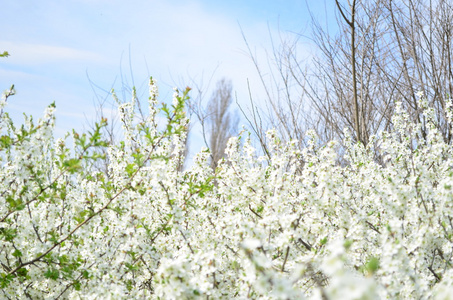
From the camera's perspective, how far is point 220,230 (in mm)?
2646

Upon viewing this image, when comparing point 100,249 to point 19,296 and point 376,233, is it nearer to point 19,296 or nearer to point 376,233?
point 19,296

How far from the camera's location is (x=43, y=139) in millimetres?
2627

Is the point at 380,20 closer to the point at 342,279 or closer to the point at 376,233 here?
the point at 376,233

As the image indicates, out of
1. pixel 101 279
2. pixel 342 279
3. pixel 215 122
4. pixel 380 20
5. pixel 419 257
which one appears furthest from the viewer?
pixel 215 122

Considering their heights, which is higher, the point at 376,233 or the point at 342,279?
the point at 376,233

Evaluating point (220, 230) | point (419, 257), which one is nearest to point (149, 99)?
point (220, 230)

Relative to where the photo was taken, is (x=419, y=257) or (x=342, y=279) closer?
(x=342, y=279)

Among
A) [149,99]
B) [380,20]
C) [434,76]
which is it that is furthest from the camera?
[380,20]

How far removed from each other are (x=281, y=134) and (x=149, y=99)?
323cm

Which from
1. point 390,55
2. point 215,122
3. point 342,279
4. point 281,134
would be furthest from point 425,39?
point 215,122

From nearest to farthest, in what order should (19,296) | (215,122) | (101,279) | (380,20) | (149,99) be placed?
(101,279) < (19,296) < (149,99) < (380,20) < (215,122)

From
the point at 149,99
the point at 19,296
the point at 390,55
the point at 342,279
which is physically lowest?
the point at 19,296

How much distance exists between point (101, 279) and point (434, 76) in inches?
210

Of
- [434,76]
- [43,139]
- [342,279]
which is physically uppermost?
[434,76]
